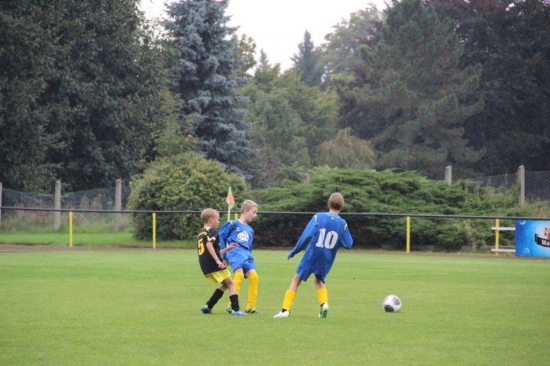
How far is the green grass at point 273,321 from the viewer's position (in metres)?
8.42

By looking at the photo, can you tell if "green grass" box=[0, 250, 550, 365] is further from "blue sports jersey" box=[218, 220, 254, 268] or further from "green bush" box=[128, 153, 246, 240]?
"green bush" box=[128, 153, 246, 240]

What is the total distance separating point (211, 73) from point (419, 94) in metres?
17.0

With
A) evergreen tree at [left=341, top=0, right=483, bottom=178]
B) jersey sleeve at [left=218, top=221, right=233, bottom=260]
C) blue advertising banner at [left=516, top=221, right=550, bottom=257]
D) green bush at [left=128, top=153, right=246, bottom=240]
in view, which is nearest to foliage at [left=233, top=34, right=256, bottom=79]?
evergreen tree at [left=341, top=0, right=483, bottom=178]

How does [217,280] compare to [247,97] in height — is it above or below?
below

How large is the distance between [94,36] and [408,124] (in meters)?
23.8

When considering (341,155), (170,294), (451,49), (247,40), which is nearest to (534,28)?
(451,49)

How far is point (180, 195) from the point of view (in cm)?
3122

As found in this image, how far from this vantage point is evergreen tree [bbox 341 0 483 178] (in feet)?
187

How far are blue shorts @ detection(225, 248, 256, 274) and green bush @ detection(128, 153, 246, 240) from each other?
1830cm

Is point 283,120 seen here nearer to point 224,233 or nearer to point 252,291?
point 224,233

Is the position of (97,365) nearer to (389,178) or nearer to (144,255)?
(144,255)

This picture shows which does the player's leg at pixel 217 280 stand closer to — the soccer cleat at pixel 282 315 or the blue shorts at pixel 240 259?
the blue shorts at pixel 240 259

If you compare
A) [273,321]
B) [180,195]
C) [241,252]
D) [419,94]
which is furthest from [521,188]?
[419,94]

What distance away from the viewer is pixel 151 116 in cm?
4650
